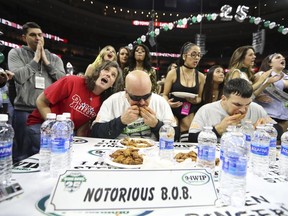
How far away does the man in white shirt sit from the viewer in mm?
1612

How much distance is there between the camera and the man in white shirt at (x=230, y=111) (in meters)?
1.61

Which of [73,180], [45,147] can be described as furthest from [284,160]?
[45,147]

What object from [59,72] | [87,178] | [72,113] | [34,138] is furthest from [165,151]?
[59,72]

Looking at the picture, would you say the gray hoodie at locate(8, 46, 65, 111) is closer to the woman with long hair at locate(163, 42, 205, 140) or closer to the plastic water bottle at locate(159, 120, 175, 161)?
the woman with long hair at locate(163, 42, 205, 140)

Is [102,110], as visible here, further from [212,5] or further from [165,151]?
[212,5]

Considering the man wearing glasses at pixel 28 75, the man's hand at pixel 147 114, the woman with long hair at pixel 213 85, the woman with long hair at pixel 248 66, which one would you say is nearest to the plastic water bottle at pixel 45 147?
the man's hand at pixel 147 114

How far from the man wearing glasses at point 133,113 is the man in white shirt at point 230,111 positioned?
0.85 feet

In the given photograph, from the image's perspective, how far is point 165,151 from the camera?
1251 mm

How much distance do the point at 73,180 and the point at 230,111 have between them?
1352 mm

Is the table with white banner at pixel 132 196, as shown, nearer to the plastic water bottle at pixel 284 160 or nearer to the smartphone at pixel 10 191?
the smartphone at pixel 10 191

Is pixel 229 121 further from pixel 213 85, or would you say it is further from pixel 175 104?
pixel 213 85

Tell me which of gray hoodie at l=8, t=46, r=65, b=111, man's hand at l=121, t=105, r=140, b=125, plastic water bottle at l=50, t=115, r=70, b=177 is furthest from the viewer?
gray hoodie at l=8, t=46, r=65, b=111

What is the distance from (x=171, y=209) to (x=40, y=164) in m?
0.66

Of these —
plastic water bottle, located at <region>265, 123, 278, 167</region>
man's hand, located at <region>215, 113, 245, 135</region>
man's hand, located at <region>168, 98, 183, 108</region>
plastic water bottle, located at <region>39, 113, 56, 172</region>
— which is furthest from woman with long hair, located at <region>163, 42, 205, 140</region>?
plastic water bottle, located at <region>39, 113, 56, 172</region>
